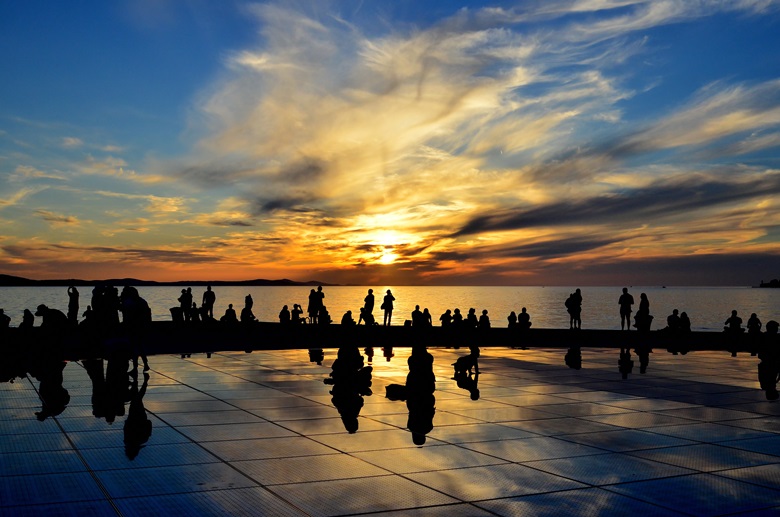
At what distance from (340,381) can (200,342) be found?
14564 mm

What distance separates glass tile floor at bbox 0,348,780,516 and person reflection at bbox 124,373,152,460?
0.13 feet

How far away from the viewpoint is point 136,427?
9.52 meters

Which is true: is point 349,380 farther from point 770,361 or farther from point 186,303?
point 186,303

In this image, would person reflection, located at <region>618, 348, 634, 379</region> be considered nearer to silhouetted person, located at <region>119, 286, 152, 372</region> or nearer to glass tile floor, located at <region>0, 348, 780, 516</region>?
glass tile floor, located at <region>0, 348, 780, 516</region>

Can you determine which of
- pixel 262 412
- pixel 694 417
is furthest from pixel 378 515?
pixel 694 417

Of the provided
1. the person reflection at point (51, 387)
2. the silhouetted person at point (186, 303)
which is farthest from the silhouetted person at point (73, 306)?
the person reflection at point (51, 387)

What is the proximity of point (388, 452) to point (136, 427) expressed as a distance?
12.8 feet

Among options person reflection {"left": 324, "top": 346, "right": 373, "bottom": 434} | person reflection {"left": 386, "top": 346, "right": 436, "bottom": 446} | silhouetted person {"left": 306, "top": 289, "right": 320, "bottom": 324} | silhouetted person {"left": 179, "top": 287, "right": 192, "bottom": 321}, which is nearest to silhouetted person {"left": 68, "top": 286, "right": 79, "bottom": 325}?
silhouetted person {"left": 179, "top": 287, "right": 192, "bottom": 321}

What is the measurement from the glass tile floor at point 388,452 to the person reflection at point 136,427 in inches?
1.5

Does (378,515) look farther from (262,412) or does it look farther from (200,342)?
(200,342)

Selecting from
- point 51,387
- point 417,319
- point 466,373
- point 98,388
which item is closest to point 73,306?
point 51,387

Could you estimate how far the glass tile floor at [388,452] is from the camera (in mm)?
6191

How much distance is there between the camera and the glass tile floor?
6191mm

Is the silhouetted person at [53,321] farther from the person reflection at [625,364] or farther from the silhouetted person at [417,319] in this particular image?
the person reflection at [625,364]
